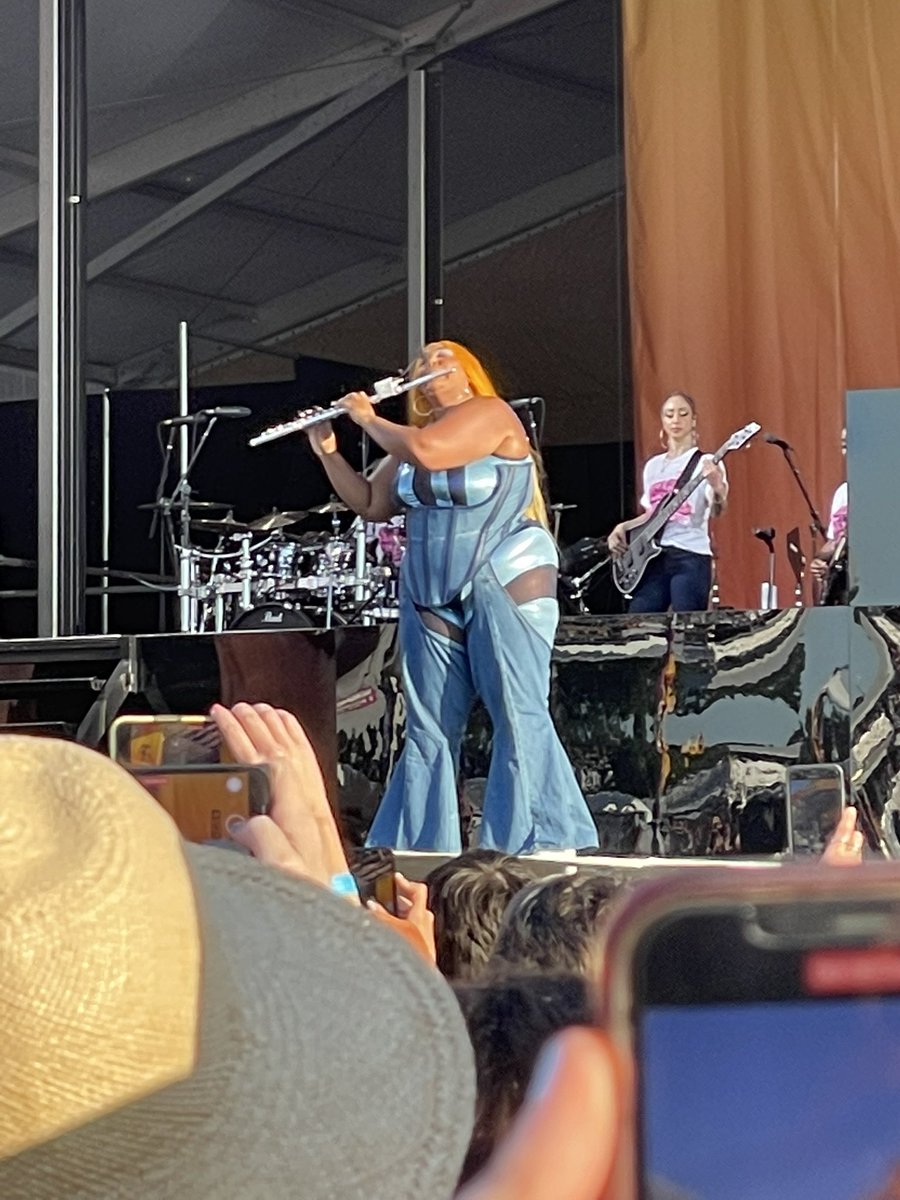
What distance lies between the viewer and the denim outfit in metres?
3.84

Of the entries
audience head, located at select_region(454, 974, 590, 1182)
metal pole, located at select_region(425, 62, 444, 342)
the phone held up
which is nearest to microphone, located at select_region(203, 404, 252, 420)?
metal pole, located at select_region(425, 62, 444, 342)

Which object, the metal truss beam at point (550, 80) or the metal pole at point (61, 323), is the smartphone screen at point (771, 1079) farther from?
the metal truss beam at point (550, 80)

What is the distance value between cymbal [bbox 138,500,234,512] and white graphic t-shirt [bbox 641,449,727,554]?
6.56ft

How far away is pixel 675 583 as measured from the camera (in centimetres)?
611

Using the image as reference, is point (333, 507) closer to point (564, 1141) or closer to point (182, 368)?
point (182, 368)

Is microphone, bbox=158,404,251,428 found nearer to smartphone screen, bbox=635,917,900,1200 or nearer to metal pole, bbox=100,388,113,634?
metal pole, bbox=100,388,113,634

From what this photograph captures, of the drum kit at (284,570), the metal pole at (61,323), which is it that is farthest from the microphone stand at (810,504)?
the metal pole at (61,323)

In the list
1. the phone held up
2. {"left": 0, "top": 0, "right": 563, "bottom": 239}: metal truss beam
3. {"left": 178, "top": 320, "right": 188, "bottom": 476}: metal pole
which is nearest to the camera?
the phone held up

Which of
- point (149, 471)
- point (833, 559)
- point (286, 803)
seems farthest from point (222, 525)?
point (286, 803)

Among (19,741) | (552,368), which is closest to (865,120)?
(552,368)

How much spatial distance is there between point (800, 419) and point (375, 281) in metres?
2.07

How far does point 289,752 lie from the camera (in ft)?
4.86

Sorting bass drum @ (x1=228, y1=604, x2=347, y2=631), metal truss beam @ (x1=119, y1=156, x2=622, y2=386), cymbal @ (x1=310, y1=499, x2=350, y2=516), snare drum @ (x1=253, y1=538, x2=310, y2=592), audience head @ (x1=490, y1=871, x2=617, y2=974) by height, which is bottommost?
audience head @ (x1=490, y1=871, x2=617, y2=974)

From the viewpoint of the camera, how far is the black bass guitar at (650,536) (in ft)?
20.2
